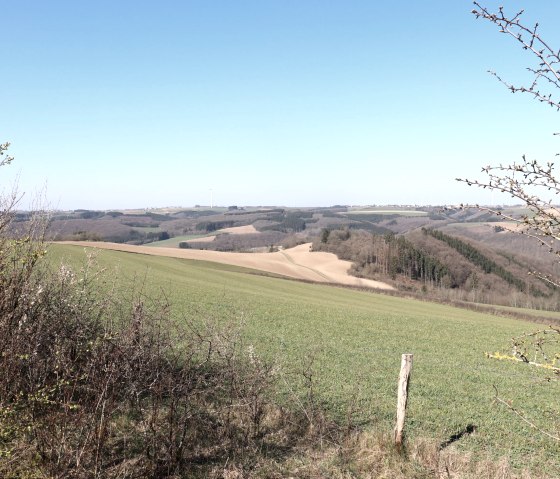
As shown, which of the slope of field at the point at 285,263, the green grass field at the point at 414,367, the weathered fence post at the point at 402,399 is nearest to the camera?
the weathered fence post at the point at 402,399

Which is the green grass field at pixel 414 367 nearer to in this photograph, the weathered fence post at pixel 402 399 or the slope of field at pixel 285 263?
the weathered fence post at pixel 402 399

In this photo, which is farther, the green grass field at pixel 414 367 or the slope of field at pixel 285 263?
the slope of field at pixel 285 263

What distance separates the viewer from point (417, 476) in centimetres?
721

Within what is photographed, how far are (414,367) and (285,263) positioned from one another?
6154cm

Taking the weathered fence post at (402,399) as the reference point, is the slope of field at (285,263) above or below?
below

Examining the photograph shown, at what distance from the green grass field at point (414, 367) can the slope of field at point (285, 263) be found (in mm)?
30821

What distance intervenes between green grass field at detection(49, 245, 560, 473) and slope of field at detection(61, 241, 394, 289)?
30821mm

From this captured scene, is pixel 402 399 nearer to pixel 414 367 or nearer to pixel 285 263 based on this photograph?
pixel 414 367

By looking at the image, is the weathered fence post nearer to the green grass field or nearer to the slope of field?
the green grass field

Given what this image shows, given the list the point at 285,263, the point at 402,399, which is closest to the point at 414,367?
the point at 402,399

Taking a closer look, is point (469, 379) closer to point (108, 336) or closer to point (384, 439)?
point (384, 439)

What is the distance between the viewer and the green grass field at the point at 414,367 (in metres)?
10.5

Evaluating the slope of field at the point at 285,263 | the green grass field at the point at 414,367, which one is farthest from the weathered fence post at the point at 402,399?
the slope of field at the point at 285,263

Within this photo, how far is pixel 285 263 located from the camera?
261 ft
